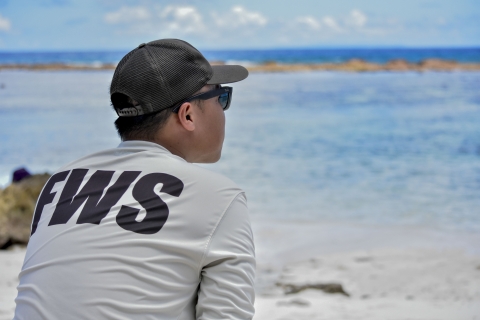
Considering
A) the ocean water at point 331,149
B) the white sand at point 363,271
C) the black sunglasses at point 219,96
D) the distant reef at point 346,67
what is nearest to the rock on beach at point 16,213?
the white sand at point 363,271

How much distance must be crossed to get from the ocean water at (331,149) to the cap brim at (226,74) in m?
5.20

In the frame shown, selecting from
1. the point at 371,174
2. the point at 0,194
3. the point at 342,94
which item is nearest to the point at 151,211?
the point at 0,194

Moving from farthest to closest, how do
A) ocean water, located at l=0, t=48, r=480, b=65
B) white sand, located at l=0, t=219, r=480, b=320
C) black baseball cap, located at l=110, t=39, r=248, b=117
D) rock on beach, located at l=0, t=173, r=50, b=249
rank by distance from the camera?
ocean water, located at l=0, t=48, r=480, b=65
rock on beach, located at l=0, t=173, r=50, b=249
white sand, located at l=0, t=219, r=480, b=320
black baseball cap, located at l=110, t=39, r=248, b=117

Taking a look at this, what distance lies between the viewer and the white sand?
3.62m

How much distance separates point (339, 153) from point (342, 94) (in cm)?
1178

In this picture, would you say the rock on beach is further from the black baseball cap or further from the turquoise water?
the turquoise water

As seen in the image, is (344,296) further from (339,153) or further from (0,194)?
(339,153)

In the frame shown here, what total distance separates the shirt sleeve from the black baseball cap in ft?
0.93

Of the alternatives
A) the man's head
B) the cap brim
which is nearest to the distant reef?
the cap brim

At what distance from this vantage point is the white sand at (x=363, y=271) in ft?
11.9

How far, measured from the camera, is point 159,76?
4.27 feet

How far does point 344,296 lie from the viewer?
3838 mm

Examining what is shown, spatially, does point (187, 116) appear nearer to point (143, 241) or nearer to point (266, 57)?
point (143, 241)

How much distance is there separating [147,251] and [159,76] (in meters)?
0.38
